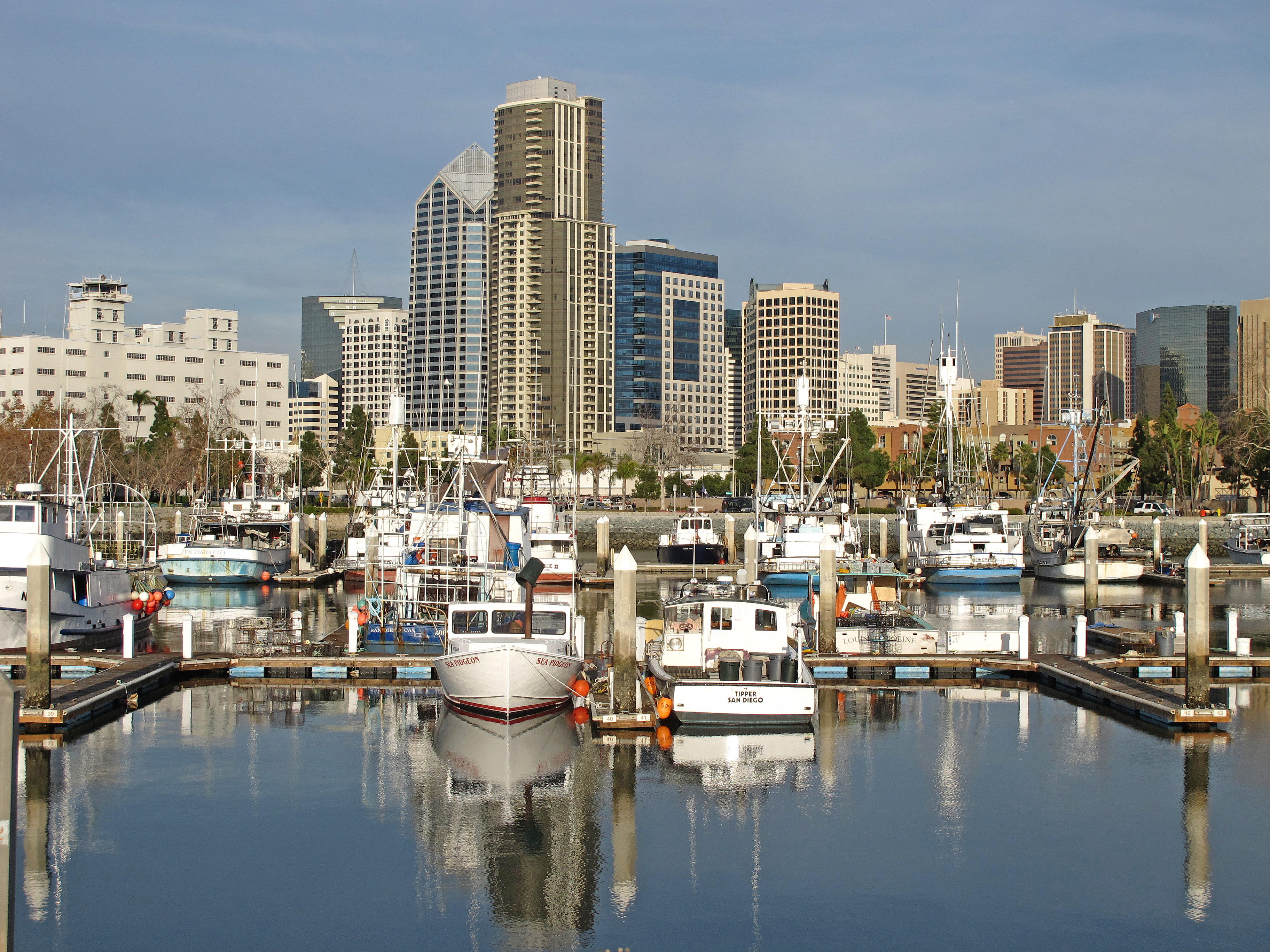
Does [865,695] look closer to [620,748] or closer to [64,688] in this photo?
[620,748]

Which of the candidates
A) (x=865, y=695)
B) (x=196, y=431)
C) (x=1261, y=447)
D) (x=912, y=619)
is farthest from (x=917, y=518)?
(x=196, y=431)

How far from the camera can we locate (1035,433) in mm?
176375

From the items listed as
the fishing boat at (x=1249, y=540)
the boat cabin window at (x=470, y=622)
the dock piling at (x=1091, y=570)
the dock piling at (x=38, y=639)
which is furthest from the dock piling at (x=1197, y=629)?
the fishing boat at (x=1249, y=540)

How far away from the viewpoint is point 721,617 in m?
29.7

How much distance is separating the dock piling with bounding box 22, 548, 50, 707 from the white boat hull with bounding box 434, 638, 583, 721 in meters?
8.66

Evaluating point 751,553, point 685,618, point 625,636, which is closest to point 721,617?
point 685,618

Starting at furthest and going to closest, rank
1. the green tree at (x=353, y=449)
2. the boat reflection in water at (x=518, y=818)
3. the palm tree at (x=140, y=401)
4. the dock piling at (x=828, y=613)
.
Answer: the palm tree at (x=140, y=401) < the green tree at (x=353, y=449) < the dock piling at (x=828, y=613) < the boat reflection in water at (x=518, y=818)

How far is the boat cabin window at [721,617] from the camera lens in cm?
2964

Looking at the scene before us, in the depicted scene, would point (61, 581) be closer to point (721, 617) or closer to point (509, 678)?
point (509, 678)

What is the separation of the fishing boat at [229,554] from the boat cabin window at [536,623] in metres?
40.5

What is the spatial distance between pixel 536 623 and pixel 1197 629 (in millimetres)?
14859

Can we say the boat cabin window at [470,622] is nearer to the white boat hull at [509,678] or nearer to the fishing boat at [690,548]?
the white boat hull at [509,678]

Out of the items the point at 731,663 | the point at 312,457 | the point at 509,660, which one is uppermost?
the point at 312,457

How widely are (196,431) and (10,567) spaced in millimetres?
93842
